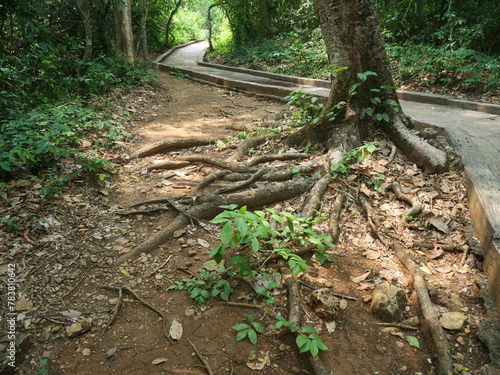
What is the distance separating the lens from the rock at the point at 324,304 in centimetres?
249

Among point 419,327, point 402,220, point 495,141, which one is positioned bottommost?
point 419,327

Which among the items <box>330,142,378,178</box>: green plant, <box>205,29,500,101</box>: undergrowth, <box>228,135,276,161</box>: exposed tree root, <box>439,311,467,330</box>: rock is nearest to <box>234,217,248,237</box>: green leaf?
<box>439,311,467,330</box>: rock

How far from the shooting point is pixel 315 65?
39.5 feet

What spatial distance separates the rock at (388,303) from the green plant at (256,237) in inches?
19.0

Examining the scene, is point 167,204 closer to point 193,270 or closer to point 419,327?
point 193,270

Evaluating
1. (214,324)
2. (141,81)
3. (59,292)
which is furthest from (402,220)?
(141,81)

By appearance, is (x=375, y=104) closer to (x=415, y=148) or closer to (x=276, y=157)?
(x=415, y=148)

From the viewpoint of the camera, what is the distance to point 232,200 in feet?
12.3

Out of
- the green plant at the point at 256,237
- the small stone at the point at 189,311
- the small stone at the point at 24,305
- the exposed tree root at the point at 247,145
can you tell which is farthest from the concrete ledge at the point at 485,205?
the small stone at the point at 24,305

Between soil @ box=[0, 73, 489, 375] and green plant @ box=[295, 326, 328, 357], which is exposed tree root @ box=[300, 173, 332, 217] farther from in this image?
green plant @ box=[295, 326, 328, 357]

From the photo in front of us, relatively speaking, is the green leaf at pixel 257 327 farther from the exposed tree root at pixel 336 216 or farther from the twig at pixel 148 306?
the exposed tree root at pixel 336 216

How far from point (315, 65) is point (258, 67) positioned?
3.46 m

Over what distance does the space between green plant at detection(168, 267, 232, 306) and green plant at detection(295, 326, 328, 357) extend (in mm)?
665

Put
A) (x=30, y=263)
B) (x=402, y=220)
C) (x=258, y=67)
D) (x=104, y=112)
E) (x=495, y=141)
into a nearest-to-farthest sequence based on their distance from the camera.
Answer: (x=30, y=263)
(x=402, y=220)
(x=495, y=141)
(x=104, y=112)
(x=258, y=67)
